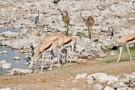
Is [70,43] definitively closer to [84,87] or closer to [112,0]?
[84,87]

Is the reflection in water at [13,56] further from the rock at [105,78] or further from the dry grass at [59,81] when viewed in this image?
the rock at [105,78]

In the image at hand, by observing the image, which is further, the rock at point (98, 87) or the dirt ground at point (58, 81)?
the dirt ground at point (58, 81)

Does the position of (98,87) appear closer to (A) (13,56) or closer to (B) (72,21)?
(A) (13,56)

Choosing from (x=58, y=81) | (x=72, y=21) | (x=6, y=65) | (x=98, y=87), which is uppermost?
(x=98, y=87)

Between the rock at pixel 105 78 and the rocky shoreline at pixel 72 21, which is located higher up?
the rock at pixel 105 78

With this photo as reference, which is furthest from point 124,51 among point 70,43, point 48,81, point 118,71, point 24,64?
point 48,81

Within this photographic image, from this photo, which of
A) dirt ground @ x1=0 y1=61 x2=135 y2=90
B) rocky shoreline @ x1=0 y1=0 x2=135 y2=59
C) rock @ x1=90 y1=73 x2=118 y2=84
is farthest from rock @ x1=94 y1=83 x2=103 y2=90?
rocky shoreline @ x1=0 y1=0 x2=135 y2=59

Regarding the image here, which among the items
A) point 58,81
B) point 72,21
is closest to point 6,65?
point 58,81

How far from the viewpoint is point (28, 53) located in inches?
769

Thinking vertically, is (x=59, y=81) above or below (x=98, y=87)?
below

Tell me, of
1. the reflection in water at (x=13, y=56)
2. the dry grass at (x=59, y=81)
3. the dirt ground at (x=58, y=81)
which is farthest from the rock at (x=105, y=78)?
the reflection in water at (x=13, y=56)

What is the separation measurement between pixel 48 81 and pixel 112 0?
33144 millimetres

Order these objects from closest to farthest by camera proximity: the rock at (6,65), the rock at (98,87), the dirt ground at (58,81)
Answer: the rock at (98,87) → the dirt ground at (58,81) → the rock at (6,65)

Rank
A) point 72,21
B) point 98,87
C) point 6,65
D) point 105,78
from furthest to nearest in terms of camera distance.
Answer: point 72,21
point 6,65
point 105,78
point 98,87
